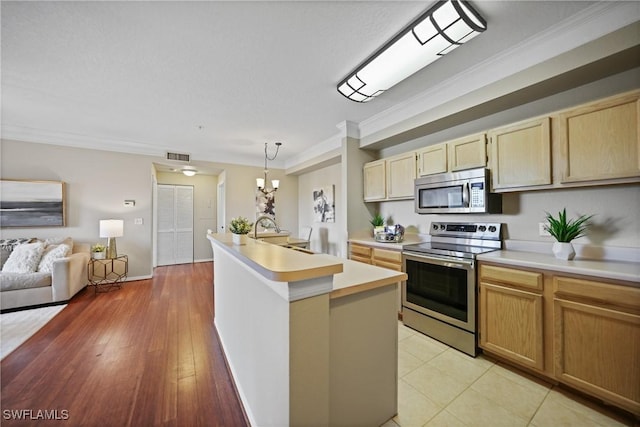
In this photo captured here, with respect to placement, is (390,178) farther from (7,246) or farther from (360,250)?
(7,246)

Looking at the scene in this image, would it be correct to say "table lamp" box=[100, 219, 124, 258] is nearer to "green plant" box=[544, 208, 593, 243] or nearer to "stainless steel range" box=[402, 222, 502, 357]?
"stainless steel range" box=[402, 222, 502, 357]

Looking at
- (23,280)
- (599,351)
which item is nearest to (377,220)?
(599,351)

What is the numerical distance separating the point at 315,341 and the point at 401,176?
2.65 m

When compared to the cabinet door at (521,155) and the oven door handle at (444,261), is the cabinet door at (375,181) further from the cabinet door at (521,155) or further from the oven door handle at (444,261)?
the cabinet door at (521,155)

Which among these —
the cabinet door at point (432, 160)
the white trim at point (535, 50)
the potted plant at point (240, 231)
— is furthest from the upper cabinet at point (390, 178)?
the potted plant at point (240, 231)

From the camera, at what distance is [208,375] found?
1891 mm

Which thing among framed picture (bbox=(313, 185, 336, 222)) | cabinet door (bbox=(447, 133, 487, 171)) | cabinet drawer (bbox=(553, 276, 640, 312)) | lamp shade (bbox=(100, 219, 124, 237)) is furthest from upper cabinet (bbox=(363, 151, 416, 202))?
lamp shade (bbox=(100, 219, 124, 237))

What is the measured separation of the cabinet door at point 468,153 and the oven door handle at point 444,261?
3.22ft

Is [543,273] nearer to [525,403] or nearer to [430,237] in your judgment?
[525,403]

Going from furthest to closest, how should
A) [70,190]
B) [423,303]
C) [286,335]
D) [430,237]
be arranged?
[70,190]
[430,237]
[423,303]
[286,335]

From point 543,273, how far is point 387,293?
4.25ft

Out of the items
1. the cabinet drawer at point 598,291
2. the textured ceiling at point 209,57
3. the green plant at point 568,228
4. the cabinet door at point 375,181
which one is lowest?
the cabinet drawer at point 598,291

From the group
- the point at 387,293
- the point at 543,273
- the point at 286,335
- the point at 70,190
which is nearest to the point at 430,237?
the point at 543,273

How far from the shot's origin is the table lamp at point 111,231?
12.8 ft
